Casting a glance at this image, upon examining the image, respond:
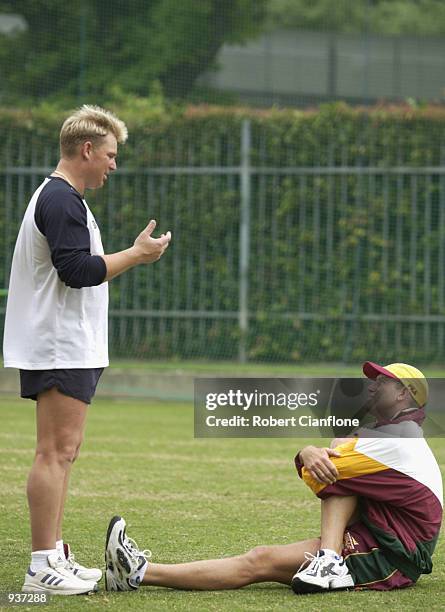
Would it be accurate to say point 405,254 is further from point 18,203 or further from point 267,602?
point 267,602

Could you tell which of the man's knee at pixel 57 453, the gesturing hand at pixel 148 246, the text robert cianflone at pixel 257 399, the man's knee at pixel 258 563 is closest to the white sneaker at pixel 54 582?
the man's knee at pixel 57 453

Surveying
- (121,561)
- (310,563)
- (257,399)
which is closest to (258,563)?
(310,563)

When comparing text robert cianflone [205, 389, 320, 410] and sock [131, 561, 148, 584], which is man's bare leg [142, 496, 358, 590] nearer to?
sock [131, 561, 148, 584]

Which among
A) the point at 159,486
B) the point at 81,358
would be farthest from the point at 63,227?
the point at 159,486

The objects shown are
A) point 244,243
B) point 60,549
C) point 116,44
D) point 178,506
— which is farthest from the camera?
point 116,44

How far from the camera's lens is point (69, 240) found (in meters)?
5.05

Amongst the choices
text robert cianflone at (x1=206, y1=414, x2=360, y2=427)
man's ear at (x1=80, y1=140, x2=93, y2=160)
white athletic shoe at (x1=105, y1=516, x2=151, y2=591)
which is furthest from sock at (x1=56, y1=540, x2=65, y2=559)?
man's ear at (x1=80, y1=140, x2=93, y2=160)

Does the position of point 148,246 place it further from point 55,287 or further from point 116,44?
point 116,44

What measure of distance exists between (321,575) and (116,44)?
1706 centimetres

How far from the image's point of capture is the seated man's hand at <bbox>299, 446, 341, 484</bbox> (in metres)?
5.09

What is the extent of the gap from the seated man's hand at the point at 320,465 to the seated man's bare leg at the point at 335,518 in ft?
0.37

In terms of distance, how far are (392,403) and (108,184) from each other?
33.7 feet

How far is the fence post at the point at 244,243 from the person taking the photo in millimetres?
14641

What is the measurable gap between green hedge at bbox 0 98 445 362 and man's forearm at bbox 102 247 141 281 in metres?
9.48
